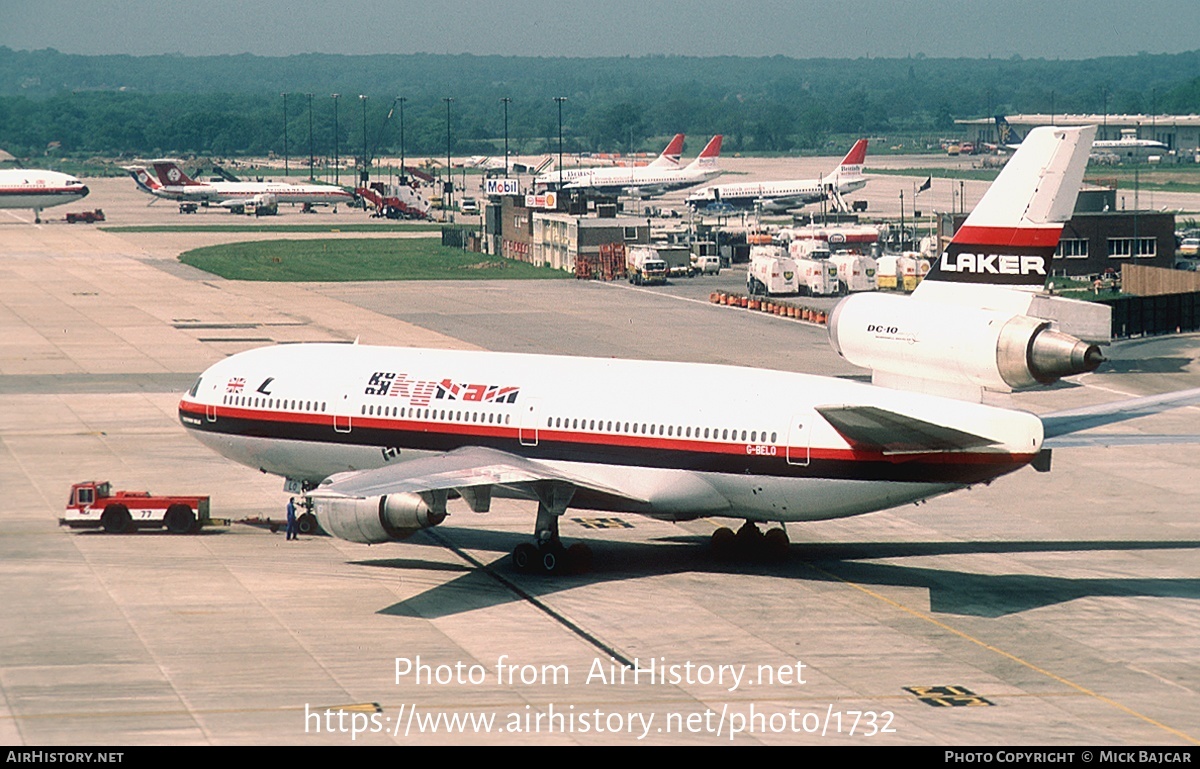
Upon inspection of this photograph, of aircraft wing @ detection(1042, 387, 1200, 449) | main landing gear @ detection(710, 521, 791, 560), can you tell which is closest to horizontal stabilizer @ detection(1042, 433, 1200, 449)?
aircraft wing @ detection(1042, 387, 1200, 449)

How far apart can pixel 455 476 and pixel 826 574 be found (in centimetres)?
1054

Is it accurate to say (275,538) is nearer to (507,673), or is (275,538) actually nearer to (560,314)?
(507,673)

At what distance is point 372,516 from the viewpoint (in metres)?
41.8

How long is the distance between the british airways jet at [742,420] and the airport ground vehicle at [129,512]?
13.1 ft

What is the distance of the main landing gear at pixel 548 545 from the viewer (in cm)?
4572

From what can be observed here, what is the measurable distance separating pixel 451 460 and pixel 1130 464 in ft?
93.7

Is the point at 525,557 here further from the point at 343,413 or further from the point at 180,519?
the point at 180,519

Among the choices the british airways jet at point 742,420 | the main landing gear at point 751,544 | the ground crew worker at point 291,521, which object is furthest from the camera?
the ground crew worker at point 291,521

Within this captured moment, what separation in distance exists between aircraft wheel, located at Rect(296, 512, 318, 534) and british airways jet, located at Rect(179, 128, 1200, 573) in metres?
1.47

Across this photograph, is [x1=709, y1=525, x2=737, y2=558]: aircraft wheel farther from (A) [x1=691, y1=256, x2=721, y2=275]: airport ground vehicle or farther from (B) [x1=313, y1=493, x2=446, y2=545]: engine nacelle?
(A) [x1=691, y1=256, x2=721, y2=275]: airport ground vehicle

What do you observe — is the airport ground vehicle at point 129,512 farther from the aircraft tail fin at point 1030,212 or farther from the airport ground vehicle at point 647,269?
the airport ground vehicle at point 647,269

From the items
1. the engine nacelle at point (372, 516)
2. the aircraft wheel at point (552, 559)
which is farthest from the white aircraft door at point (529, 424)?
the engine nacelle at point (372, 516)

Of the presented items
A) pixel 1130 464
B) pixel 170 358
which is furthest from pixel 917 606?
pixel 170 358

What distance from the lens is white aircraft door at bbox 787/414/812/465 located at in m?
43.4
